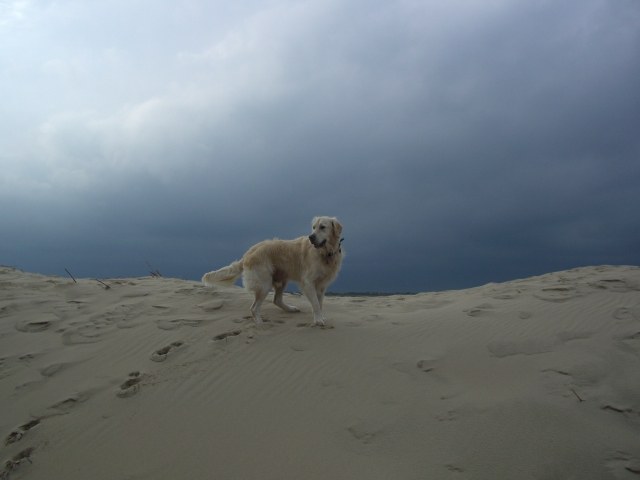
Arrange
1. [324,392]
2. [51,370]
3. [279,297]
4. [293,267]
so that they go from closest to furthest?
1. [324,392]
2. [51,370]
3. [293,267]
4. [279,297]

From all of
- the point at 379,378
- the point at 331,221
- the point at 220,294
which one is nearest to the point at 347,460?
the point at 379,378

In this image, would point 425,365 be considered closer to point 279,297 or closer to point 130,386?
point 279,297

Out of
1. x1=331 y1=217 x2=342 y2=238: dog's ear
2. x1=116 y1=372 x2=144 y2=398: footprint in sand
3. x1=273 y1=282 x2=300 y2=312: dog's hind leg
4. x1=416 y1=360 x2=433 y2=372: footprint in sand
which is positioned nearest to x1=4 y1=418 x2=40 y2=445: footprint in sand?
x1=116 y1=372 x2=144 y2=398: footprint in sand

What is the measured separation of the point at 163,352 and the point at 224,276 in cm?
198

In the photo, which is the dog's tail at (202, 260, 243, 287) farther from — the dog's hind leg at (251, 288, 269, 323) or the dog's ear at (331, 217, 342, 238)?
the dog's ear at (331, 217, 342, 238)

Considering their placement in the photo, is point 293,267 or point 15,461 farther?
point 293,267

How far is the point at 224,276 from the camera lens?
21.2 ft

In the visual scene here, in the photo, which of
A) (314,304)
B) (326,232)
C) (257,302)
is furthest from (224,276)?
(326,232)

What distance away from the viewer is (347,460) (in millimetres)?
2824

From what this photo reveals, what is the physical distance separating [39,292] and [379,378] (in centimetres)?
679

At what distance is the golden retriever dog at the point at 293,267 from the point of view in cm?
574

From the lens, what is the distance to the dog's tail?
642 cm

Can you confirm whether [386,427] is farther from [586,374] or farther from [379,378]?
[586,374]

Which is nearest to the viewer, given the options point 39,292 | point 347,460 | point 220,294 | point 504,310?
point 347,460
